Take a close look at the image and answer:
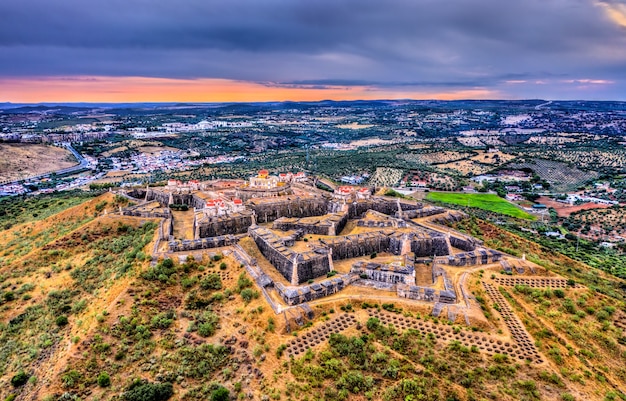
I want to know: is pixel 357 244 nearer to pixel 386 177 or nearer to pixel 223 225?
pixel 223 225

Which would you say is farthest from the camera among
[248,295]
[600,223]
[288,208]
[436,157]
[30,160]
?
[436,157]

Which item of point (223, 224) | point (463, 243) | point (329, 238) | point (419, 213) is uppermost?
point (223, 224)

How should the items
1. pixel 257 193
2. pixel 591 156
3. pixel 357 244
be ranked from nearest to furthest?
pixel 357 244
pixel 257 193
pixel 591 156

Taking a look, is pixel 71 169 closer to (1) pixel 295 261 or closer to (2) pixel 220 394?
(1) pixel 295 261

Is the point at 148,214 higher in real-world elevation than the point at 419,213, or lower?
higher

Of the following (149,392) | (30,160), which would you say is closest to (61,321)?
(149,392)

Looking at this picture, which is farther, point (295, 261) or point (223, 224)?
point (223, 224)

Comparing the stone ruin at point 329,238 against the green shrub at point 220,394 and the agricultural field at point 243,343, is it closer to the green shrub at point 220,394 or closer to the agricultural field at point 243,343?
the agricultural field at point 243,343
